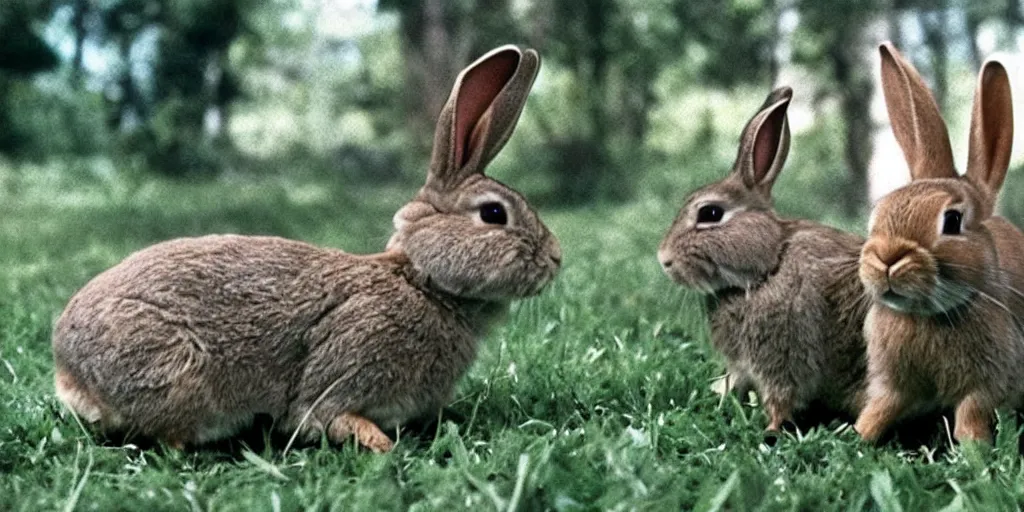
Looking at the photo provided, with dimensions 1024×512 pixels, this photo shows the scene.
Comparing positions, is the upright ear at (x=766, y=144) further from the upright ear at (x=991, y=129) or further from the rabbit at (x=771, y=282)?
the upright ear at (x=991, y=129)

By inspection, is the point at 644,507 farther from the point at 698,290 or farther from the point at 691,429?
the point at 698,290

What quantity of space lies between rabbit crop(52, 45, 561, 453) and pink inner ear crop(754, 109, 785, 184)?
0.63 metres

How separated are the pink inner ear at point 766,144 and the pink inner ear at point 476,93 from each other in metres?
0.72

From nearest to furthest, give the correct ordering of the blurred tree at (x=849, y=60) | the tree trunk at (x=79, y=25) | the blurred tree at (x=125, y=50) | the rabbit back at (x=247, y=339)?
1. the rabbit back at (x=247, y=339)
2. the blurred tree at (x=849, y=60)
3. the tree trunk at (x=79, y=25)
4. the blurred tree at (x=125, y=50)

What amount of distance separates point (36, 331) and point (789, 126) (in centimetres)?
299

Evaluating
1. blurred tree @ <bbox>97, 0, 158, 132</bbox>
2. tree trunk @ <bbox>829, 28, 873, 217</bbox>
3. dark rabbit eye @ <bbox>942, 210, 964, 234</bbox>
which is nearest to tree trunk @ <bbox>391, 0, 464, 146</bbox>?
blurred tree @ <bbox>97, 0, 158, 132</bbox>

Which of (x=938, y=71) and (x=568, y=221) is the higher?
(x=938, y=71)

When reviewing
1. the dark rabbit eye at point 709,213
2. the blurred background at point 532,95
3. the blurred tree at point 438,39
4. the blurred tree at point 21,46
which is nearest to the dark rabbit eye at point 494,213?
the dark rabbit eye at point 709,213

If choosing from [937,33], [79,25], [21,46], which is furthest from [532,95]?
[21,46]

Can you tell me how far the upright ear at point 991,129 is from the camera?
2.61 meters

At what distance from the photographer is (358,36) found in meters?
16.7

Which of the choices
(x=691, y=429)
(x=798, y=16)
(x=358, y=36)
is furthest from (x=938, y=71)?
(x=358, y=36)

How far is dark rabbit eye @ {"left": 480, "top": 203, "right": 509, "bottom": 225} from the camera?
9.11 ft

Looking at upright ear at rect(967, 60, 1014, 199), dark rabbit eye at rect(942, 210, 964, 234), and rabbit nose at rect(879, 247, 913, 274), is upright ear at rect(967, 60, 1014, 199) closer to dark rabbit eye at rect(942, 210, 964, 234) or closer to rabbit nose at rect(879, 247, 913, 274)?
dark rabbit eye at rect(942, 210, 964, 234)
